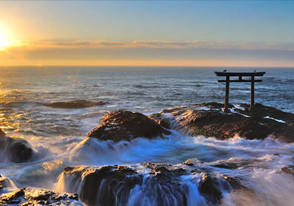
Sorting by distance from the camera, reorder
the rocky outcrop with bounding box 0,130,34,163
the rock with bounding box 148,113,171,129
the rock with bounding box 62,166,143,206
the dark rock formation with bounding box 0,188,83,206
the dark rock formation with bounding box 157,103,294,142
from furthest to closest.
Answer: the rock with bounding box 148,113,171,129
the dark rock formation with bounding box 157,103,294,142
the rocky outcrop with bounding box 0,130,34,163
the rock with bounding box 62,166,143,206
the dark rock formation with bounding box 0,188,83,206

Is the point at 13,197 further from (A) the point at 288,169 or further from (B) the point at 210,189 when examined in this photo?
(A) the point at 288,169

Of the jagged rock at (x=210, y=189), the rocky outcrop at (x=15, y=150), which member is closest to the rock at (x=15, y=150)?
the rocky outcrop at (x=15, y=150)

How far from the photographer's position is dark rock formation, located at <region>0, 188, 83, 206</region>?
5.90 metres

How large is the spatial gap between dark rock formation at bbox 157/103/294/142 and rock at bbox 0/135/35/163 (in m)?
8.29

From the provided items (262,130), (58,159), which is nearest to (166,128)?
(262,130)

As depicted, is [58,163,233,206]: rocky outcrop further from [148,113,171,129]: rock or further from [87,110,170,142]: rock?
[148,113,171,129]: rock

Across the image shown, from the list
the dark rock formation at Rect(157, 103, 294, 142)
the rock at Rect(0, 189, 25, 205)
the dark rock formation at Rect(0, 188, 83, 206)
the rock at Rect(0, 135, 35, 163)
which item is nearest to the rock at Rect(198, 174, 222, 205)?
the dark rock formation at Rect(0, 188, 83, 206)

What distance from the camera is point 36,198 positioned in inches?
239

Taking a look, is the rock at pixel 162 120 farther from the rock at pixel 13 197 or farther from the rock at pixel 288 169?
the rock at pixel 13 197

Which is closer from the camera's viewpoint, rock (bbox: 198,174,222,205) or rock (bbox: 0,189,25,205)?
rock (bbox: 0,189,25,205)

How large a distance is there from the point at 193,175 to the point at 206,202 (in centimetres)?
99

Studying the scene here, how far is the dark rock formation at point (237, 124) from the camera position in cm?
1246

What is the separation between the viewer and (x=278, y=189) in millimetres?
7293

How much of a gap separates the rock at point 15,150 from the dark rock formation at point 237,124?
8.29 metres
